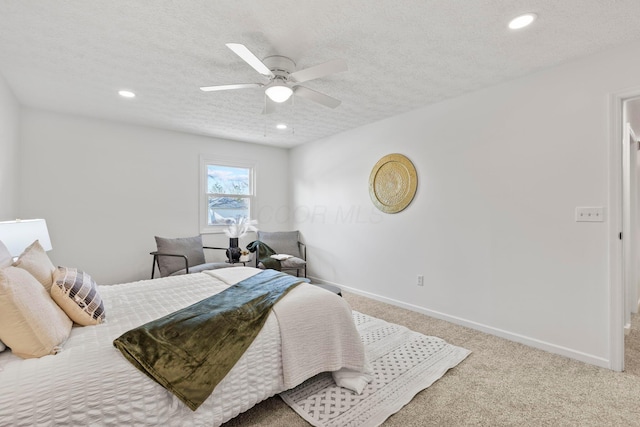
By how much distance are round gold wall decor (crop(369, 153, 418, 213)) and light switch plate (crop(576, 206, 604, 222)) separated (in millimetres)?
1501

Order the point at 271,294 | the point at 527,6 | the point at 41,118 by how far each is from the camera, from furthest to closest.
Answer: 1. the point at 41,118
2. the point at 271,294
3. the point at 527,6

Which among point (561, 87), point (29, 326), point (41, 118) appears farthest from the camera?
point (41, 118)

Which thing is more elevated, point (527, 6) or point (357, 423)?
point (527, 6)

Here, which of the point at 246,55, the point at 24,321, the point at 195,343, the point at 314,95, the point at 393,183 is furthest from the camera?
the point at 393,183

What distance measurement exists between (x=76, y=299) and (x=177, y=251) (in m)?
2.30

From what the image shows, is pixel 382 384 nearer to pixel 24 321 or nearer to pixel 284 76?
pixel 24 321

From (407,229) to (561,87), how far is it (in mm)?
1936

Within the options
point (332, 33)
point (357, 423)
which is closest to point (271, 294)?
point (357, 423)

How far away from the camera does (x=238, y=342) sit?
5.28 ft

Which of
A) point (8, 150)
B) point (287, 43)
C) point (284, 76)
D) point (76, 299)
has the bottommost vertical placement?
point (76, 299)

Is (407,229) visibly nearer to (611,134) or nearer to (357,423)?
(611,134)

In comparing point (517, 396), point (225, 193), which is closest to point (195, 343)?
point (517, 396)

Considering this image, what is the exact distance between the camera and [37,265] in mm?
1647

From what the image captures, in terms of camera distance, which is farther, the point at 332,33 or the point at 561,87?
the point at 561,87
